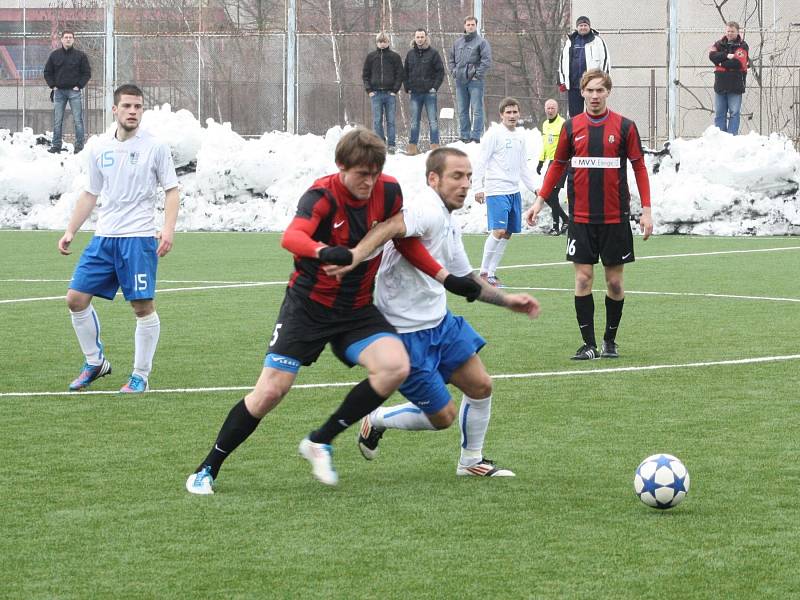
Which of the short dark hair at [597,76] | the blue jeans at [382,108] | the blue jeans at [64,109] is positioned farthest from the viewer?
the blue jeans at [64,109]

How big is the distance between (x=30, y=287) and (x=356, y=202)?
1101 cm

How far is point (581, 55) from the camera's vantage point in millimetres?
23500

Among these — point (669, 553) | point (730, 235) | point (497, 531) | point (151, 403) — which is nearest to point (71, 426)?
point (151, 403)

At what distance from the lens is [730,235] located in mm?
25203

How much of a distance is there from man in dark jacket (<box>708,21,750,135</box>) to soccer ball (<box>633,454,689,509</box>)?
19.8 meters

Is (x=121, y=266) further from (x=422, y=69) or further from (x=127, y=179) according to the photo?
(x=422, y=69)

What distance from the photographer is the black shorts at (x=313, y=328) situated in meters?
6.52

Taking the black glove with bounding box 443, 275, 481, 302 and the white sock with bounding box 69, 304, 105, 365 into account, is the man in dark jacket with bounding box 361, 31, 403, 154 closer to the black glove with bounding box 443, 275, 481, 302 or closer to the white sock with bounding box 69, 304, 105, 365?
the white sock with bounding box 69, 304, 105, 365

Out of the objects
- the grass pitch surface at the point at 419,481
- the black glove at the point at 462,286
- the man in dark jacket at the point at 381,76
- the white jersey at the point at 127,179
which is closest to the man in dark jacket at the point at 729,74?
the man in dark jacket at the point at 381,76

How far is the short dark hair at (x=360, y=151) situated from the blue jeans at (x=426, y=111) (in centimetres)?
1953

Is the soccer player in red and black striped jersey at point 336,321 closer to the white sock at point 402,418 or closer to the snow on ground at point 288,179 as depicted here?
the white sock at point 402,418

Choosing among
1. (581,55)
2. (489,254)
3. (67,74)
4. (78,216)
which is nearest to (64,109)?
(67,74)

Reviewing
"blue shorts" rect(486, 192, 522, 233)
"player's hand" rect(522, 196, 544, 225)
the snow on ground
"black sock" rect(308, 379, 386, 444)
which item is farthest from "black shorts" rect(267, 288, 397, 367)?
the snow on ground

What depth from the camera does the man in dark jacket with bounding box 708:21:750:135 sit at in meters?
24.9
